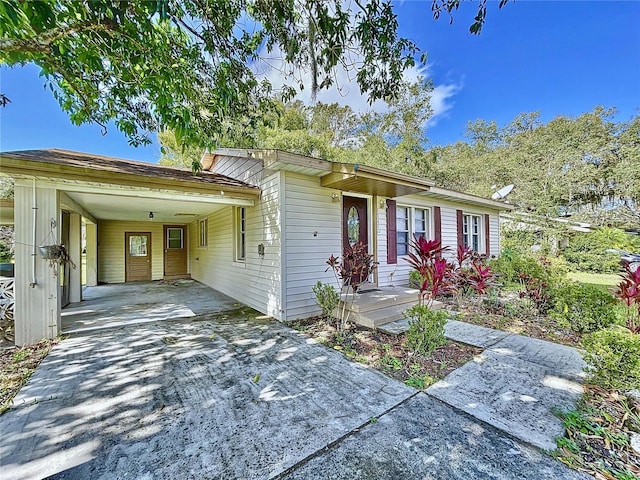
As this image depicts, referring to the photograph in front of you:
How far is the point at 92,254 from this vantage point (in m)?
9.67

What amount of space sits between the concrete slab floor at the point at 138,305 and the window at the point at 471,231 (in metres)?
8.13

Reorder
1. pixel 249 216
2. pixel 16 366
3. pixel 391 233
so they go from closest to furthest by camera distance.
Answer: pixel 16 366, pixel 249 216, pixel 391 233

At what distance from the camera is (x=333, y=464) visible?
1.85 m

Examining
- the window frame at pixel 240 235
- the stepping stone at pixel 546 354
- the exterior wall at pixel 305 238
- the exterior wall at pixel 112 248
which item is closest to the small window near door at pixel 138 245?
the exterior wall at pixel 112 248

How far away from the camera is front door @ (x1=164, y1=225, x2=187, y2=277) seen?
11375 millimetres

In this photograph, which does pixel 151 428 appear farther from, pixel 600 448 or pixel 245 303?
pixel 245 303

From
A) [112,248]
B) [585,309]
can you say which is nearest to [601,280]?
[585,309]

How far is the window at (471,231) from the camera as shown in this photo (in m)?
9.70

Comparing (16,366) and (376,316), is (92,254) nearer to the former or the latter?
(16,366)

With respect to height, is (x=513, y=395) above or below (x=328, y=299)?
below

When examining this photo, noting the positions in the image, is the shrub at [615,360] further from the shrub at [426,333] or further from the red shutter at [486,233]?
the red shutter at [486,233]

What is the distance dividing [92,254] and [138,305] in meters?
4.93

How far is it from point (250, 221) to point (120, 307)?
3.73 m

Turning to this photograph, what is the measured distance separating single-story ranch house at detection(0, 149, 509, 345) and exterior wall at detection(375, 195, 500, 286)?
4 centimetres
